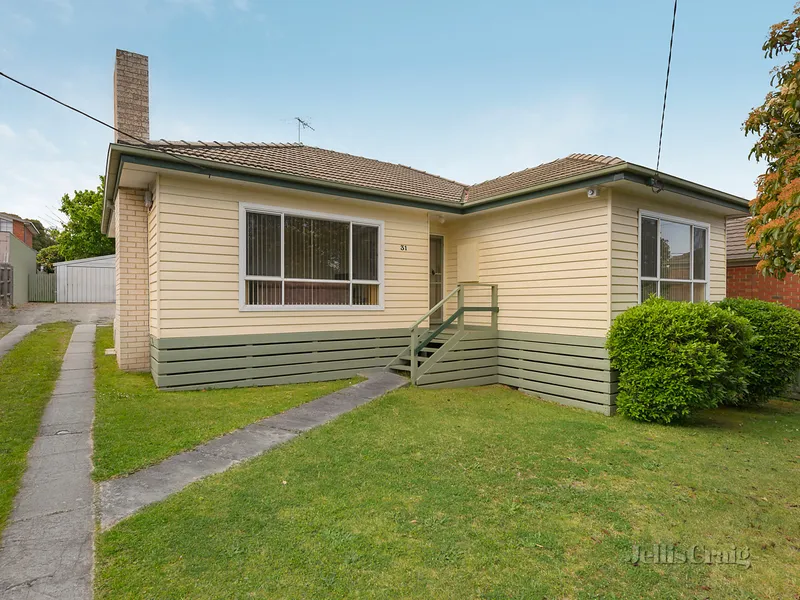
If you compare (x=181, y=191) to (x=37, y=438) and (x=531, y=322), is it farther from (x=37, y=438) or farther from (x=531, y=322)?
(x=531, y=322)

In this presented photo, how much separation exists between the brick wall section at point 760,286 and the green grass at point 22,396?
13.9m

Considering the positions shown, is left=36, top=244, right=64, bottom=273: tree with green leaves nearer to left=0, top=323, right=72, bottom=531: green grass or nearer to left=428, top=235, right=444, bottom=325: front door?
left=0, top=323, right=72, bottom=531: green grass

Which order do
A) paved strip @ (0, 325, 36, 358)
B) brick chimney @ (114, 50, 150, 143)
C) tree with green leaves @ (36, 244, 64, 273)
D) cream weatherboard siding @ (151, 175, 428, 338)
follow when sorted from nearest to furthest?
cream weatherboard siding @ (151, 175, 428, 338) → brick chimney @ (114, 50, 150, 143) → paved strip @ (0, 325, 36, 358) → tree with green leaves @ (36, 244, 64, 273)

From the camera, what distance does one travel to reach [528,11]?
8750 mm

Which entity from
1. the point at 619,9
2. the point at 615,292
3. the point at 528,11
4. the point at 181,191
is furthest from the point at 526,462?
the point at 528,11

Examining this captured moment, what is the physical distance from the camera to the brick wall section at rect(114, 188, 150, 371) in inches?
314

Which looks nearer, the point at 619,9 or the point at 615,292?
the point at 615,292

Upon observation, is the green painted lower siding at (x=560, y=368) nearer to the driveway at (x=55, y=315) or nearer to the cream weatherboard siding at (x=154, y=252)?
the cream weatherboard siding at (x=154, y=252)

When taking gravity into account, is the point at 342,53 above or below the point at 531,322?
above

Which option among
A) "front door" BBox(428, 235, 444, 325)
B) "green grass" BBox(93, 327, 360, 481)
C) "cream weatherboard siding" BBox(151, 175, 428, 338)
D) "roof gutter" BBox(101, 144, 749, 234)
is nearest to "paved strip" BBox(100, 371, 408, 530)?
"green grass" BBox(93, 327, 360, 481)

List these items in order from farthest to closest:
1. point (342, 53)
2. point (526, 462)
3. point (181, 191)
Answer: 1. point (342, 53)
2. point (181, 191)
3. point (526, 462)

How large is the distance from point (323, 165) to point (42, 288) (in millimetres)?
21174

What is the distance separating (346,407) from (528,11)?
828cm

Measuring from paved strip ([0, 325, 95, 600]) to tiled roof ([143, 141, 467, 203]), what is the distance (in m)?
4.08
